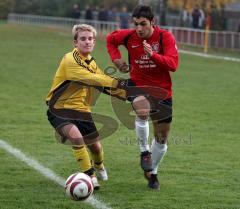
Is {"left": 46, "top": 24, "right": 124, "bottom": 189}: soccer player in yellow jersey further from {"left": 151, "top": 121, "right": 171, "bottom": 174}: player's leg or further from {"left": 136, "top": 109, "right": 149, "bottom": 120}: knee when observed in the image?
{"left": 151, "top": 121, "right": 171, "bottom": 174}: player's leg

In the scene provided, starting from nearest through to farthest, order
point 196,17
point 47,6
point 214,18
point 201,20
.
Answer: point 196,17
point 201,20
point 214,18
point 47,6

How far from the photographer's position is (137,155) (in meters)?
10.9

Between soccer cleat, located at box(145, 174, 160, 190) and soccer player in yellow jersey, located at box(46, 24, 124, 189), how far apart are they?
2.12 ft

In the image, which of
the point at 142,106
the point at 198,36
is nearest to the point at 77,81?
the point at 142,106

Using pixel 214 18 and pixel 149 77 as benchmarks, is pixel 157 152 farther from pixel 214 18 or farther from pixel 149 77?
pixel 214 18

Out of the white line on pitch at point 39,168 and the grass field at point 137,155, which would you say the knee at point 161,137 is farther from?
the white line on pitch at point 39,168

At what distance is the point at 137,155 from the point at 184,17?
127ft

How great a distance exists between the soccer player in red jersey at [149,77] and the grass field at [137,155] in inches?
15.8

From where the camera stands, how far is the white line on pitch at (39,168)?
Result: 788cm

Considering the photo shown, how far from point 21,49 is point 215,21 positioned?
15174 mm

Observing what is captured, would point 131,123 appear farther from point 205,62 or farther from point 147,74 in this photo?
point 205,62

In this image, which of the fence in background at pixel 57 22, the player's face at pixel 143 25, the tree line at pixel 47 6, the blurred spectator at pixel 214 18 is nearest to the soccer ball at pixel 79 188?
the player's face at pixel 143 25

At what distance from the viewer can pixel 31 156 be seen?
1049 cm

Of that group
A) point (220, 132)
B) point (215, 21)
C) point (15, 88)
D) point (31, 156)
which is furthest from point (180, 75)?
point (215, 21)
